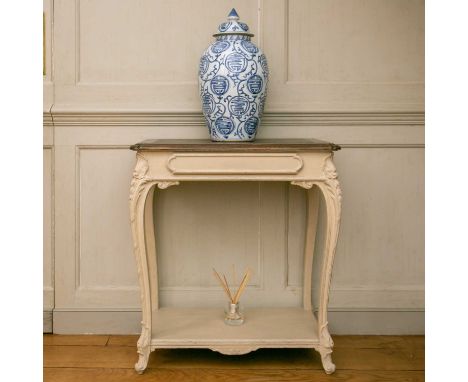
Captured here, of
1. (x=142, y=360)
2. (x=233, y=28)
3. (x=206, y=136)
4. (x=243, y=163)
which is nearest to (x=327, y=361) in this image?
→ (x=142, y=360)

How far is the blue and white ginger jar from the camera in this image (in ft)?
7.11

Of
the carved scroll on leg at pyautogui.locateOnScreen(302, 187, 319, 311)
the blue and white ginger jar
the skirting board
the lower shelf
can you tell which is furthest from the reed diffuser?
the blue and white ginger jar

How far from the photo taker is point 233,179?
203 cm

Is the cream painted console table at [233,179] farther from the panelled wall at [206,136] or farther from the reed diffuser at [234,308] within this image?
the panelled wall at [206,136]

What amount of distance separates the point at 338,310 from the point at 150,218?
2.70 feet

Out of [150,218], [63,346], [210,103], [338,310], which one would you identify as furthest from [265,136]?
[63,346]

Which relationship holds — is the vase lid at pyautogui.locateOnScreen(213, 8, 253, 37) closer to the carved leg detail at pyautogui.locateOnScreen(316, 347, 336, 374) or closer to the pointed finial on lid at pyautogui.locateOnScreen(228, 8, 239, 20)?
the pointed finial on lid at pyautogui.locateOnScreen(228, 8, 239, 20)

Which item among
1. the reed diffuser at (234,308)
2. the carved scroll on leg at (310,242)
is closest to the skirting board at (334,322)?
the carved scroll on leg at (310,242)

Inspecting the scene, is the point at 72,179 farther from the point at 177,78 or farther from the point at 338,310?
the point at 338,310

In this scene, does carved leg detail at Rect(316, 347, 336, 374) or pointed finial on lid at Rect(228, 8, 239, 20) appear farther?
pointed finial on lid at Rect(228, 8, 239, 20)

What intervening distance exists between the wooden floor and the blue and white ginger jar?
782mm

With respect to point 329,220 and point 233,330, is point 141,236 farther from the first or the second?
point 329,220

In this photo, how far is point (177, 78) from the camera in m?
2.50

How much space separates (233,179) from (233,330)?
55 cm
